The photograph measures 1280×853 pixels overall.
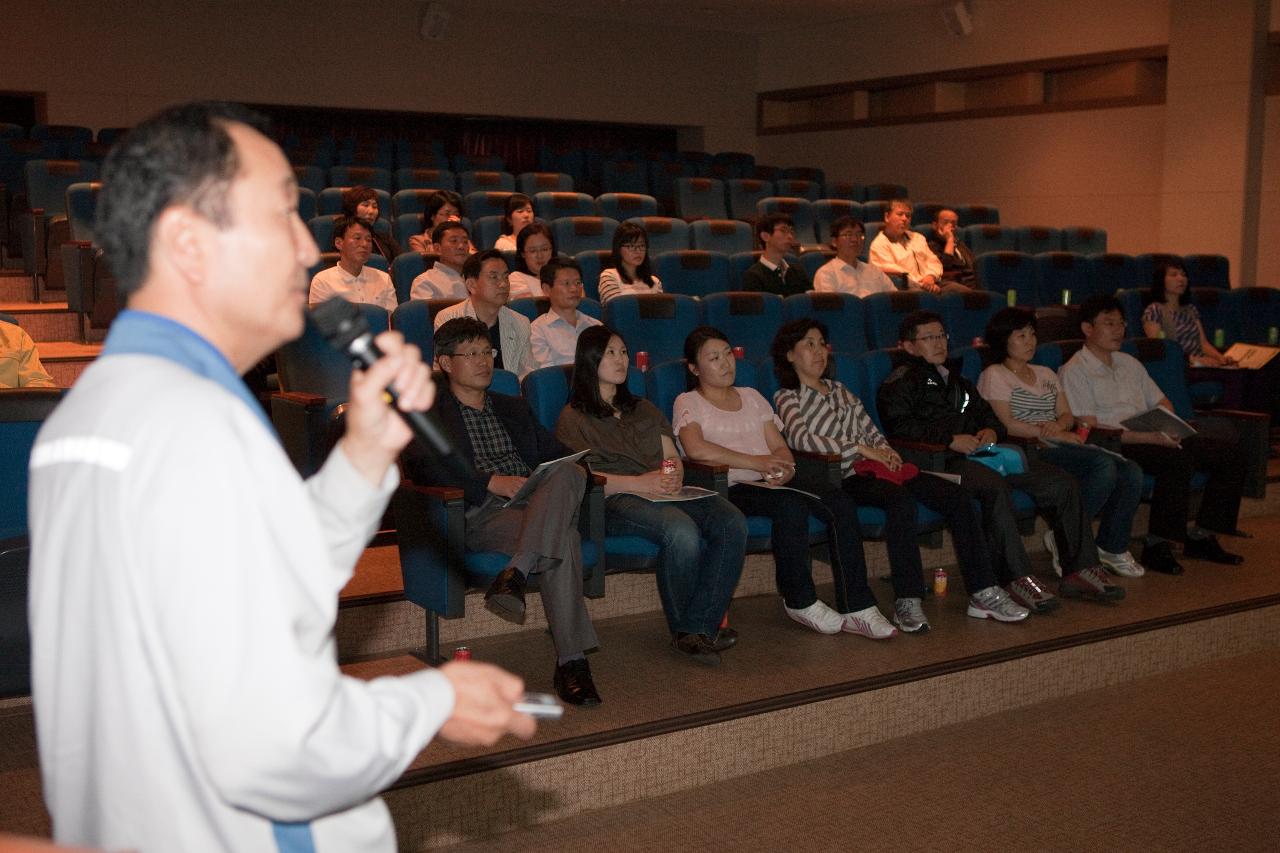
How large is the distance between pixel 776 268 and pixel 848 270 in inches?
22.9

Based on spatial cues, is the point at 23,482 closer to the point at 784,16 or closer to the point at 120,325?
the point at 120,325

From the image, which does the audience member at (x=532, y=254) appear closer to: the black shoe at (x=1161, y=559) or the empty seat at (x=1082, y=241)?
the black shoe at (x=1161, y=559)

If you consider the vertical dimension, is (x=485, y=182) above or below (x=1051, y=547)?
above

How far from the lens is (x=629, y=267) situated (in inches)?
207

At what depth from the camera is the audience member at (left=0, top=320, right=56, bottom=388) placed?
3.10 m

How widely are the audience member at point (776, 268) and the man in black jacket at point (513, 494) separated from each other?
93.9 inches

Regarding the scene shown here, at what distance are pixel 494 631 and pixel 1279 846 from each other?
6.34ft

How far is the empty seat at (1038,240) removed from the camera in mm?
7816

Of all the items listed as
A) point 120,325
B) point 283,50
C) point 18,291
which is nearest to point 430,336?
point 18,291

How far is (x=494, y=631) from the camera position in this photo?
3307mm

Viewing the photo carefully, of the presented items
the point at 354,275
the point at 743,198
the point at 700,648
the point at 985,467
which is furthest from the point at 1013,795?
the point at 743,198

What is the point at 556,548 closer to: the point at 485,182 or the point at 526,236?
the point at 526,236

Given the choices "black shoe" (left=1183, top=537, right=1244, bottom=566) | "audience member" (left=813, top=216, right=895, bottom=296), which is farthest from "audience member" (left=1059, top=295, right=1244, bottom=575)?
"audience member" (left=813, top=216, right=895, bottom=296)

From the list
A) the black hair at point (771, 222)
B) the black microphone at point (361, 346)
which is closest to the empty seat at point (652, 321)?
the black hair at point (771, 222)
